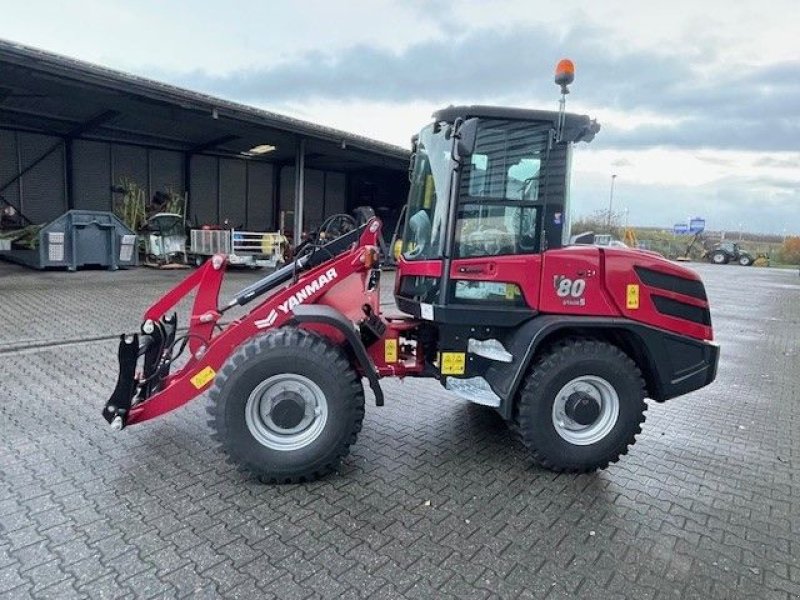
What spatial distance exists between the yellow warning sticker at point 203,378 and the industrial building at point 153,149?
912cm

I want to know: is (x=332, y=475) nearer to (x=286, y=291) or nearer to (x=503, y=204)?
(x=286, y=291)

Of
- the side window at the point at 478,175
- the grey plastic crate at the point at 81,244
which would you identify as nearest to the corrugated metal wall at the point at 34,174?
the grey plastic crate at the point at 81,244

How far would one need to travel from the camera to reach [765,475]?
396 centimetres

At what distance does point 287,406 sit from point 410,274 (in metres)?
1.31

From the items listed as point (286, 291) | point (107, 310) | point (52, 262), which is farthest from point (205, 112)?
point (286, 291)

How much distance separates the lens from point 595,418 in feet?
12.5

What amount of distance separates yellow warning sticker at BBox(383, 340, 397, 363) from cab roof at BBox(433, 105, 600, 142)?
5.29 feet

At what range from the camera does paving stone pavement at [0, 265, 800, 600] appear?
2.62m

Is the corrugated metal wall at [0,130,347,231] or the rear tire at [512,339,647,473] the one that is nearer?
the rear tire at [512,339,647,473]

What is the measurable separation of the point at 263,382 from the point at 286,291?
668mm

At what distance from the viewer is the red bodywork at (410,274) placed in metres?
3.63

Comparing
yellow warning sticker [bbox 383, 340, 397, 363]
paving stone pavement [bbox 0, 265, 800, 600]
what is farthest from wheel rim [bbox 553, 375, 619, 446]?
yellow warning sticker [bbox 383, 340, 397, 363]

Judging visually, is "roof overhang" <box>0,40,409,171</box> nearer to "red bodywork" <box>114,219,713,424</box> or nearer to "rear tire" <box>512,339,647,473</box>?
"red bodywork" <box>114,219,713,424</box>

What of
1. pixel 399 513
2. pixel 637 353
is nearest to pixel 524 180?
pixel 637 353
